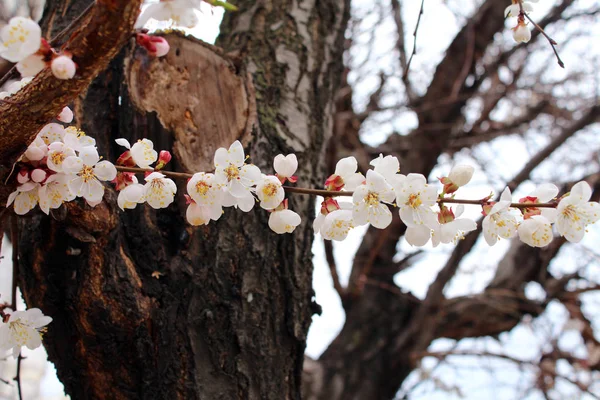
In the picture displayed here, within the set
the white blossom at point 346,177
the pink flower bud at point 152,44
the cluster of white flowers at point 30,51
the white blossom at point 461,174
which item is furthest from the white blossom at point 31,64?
the white blossom at point 461,174

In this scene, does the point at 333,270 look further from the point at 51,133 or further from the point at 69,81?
the point at 69,81

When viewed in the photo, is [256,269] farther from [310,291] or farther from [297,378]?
[297,378]

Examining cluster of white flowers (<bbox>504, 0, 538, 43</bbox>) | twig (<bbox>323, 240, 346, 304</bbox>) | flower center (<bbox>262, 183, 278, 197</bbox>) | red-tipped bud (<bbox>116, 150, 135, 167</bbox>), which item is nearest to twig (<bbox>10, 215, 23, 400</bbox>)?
red-tipped bud (<bbox>116, 150, 135, 167</bbox>)

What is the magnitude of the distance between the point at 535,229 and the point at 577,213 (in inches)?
2.8

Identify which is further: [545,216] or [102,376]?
→ [102,376]

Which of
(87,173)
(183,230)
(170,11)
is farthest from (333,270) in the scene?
(170,11)

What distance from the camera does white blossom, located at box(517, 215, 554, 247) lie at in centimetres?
78

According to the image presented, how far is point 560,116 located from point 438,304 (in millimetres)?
1775

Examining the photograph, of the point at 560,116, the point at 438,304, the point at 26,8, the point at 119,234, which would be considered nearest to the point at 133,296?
the point at 119,234

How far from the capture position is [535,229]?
31.0 inches

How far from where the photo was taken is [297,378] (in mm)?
1252

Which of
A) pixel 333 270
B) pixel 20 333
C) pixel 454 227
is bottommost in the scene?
pixel 20 333

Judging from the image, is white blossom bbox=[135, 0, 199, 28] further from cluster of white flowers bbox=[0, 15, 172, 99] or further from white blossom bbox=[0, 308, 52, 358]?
white blossom bbox=[0, 308, 52, 358]

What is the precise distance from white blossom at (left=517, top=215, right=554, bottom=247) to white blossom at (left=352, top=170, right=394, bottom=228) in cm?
21
